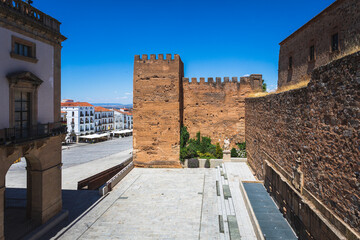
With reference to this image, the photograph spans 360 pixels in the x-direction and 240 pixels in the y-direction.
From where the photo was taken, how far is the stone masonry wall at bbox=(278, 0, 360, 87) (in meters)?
9.45

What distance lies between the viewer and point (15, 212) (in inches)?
364

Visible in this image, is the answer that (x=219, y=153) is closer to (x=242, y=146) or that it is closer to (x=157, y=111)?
(x=242, y=146)

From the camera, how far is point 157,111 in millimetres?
17281

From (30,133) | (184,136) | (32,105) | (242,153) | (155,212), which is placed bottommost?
(155,212)

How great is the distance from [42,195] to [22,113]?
2.89 metres

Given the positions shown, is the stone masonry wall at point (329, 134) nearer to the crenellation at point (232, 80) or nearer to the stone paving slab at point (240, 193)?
the stone paving slab at point (240, 193)

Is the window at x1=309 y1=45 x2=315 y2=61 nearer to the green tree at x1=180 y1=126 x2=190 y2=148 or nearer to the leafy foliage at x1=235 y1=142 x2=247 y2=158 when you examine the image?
the leafy foliage at x1=235 y1=142 x2=247 y2=158

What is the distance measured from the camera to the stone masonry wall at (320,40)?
945 cm

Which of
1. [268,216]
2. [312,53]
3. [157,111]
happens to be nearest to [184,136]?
[157,111]

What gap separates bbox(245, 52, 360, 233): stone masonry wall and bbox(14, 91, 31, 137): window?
838 cm

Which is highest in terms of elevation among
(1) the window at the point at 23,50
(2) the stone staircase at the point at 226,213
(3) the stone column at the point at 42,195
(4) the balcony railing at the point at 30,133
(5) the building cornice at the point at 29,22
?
(5) the building cornice at the point at 29,22

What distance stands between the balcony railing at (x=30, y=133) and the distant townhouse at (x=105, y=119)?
43.5 meters

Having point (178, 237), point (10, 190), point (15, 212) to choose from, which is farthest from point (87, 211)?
point (10, 190)

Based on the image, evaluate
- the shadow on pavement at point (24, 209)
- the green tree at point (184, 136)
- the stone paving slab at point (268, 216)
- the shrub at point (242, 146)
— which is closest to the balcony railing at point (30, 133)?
the shadow on pavement at point (24, 209)
